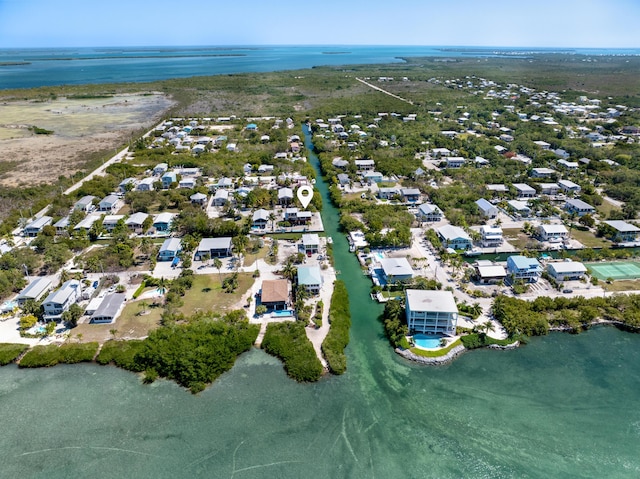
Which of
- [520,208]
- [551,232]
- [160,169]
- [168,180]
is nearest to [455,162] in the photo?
[520,208]

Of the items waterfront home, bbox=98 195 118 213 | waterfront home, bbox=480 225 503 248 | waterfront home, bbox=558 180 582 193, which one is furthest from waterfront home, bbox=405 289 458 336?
waterfront home, bbox=98 195 118 213

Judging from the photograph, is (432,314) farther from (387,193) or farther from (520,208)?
(387,193)

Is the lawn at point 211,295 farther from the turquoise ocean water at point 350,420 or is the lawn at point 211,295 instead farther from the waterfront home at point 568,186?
the waterfront home at point 568,186

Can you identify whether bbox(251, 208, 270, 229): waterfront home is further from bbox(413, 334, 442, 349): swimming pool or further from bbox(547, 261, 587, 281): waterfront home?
bbox(547, 261, 587, 281): waterfront home

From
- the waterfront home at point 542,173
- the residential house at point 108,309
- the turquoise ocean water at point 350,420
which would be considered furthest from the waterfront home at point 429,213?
the residential house at point 108,309

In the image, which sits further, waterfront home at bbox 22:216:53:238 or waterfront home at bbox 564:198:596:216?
waterfront home at bbox 564:198:596:216
